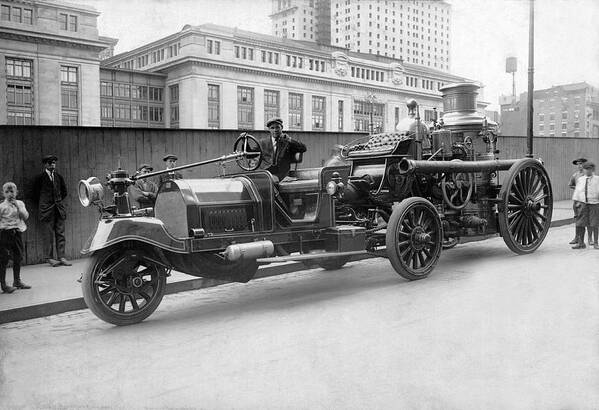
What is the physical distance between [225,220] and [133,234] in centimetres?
99

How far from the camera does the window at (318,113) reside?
50.9m

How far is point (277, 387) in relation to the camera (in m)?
3.45

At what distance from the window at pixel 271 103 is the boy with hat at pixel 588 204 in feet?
123

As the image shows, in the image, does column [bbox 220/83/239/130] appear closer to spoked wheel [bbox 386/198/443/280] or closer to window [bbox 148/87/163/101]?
window [bbox 148/87/163/101]

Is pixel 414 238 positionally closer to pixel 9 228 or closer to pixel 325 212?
pixel 325 212

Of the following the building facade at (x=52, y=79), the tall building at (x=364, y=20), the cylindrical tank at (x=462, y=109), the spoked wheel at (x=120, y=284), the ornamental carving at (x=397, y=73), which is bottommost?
the spoked wheel at (x=120, y=284)

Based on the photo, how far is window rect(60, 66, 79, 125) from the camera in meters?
22.9

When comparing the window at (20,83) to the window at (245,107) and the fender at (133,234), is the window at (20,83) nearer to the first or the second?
the fender at (133,234)

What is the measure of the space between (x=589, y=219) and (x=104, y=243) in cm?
744

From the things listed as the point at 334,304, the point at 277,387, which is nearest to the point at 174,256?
the point at 334,304

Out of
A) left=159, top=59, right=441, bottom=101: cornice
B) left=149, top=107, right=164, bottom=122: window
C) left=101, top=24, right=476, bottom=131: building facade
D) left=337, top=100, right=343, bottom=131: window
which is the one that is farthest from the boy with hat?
left=337, top=100, right=343, bottom=131: window

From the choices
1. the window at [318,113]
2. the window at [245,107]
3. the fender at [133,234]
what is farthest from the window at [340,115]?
the fender at [133,234]

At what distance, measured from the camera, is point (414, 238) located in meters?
6.86

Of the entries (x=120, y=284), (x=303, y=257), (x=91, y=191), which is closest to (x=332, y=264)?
(x=303, y=257)
